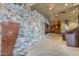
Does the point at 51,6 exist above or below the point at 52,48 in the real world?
above

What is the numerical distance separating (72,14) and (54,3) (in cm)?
28

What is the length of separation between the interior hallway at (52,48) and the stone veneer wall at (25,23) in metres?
0.07

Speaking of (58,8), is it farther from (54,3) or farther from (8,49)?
(8,49)

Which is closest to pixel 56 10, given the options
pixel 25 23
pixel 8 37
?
pixel 25 23

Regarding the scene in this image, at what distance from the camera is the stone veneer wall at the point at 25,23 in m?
1.74

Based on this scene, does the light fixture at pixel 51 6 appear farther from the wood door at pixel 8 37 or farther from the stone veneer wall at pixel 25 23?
the wood door at pixel 8 37

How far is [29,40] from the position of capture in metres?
1.75

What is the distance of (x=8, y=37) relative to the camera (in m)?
1.73

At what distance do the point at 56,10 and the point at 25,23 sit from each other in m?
0.45

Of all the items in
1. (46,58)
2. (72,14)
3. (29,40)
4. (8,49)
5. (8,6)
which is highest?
(8,6)

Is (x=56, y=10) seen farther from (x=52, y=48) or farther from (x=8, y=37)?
(x=8, y=37)

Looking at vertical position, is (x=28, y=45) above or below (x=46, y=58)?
above

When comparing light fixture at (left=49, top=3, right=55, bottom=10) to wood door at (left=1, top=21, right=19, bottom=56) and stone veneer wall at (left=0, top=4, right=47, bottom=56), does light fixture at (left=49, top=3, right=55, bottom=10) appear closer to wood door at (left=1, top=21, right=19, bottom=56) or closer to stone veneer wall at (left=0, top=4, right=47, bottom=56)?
Result: stone veneer wall at (left=0, top=4, right=47, bottom=56)

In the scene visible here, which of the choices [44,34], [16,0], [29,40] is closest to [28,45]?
[29,40]
